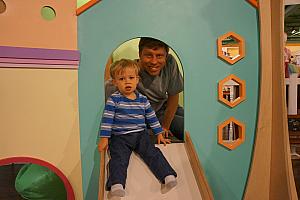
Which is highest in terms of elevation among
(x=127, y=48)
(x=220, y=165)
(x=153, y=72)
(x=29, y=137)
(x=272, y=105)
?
(x=127, y=48)

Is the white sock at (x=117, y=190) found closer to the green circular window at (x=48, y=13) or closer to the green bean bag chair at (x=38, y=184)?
the green bean bag chair at (x=38, y=184)

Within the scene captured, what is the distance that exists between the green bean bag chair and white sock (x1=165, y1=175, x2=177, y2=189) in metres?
0.67

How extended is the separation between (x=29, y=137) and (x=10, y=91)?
0.64ft

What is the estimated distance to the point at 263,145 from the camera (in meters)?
1.33

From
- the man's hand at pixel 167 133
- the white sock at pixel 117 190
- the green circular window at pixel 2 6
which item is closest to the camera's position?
the white sock at pixel 117 190

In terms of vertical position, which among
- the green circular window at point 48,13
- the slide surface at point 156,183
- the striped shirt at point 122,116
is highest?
the green circular window at point 48,13

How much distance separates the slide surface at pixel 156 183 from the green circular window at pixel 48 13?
2.03 feet

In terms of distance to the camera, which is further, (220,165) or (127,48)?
(127,48)

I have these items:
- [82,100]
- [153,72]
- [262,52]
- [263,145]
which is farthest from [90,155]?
[262,52]

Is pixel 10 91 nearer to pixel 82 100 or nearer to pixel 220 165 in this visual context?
pixel 82 100

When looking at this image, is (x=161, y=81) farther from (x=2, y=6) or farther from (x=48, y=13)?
(x=2, y=6)

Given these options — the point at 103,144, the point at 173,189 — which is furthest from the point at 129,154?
the point at 173,189

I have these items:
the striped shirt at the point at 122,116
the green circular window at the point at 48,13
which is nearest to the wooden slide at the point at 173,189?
the striped shirt at the point at 122,116

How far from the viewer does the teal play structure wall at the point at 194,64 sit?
117cm
